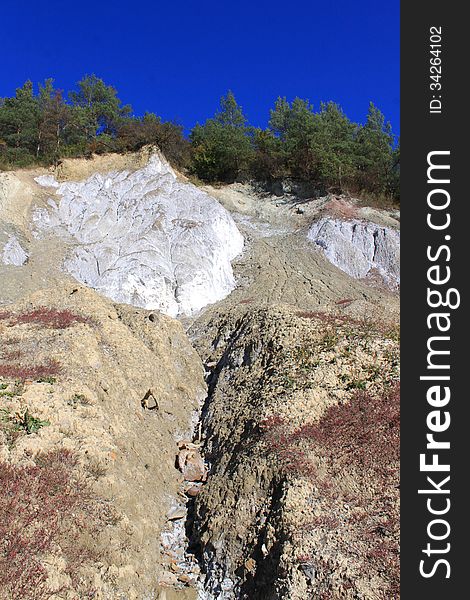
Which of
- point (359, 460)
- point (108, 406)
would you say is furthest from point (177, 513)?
point (359, 460)

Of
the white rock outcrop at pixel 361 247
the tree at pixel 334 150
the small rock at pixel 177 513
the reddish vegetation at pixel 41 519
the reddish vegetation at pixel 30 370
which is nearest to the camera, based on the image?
the reddish vegetation at pixel 41 519

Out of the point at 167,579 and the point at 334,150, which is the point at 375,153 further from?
the point at 167,579

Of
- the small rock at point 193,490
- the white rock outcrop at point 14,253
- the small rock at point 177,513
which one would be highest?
the white rock outcrop at point 14,253

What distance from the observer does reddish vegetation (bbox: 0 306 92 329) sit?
16.4 m

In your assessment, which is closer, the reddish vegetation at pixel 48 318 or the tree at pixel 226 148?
the reddish vegetation at pixel 48 318

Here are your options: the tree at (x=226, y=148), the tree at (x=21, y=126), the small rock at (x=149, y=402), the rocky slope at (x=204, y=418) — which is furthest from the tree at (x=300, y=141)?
the small rock at (x=149, y=402)

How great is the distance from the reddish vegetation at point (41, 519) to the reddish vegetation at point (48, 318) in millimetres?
7315

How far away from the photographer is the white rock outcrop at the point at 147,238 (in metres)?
26.6

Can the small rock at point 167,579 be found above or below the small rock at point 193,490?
below

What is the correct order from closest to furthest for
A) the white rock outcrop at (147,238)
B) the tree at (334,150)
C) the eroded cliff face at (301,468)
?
the eroded cliff face at (301,468)
the white rock outcrop at (147,238)
the tree at (334,150)

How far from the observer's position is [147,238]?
1182 inches

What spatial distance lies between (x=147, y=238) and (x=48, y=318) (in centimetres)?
1401

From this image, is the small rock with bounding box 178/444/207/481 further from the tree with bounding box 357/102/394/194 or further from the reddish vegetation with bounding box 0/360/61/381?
the tree with bounding box 357/102/394/194

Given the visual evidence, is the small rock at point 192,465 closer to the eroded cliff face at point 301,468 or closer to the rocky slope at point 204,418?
the rocky slope at point 204,418
